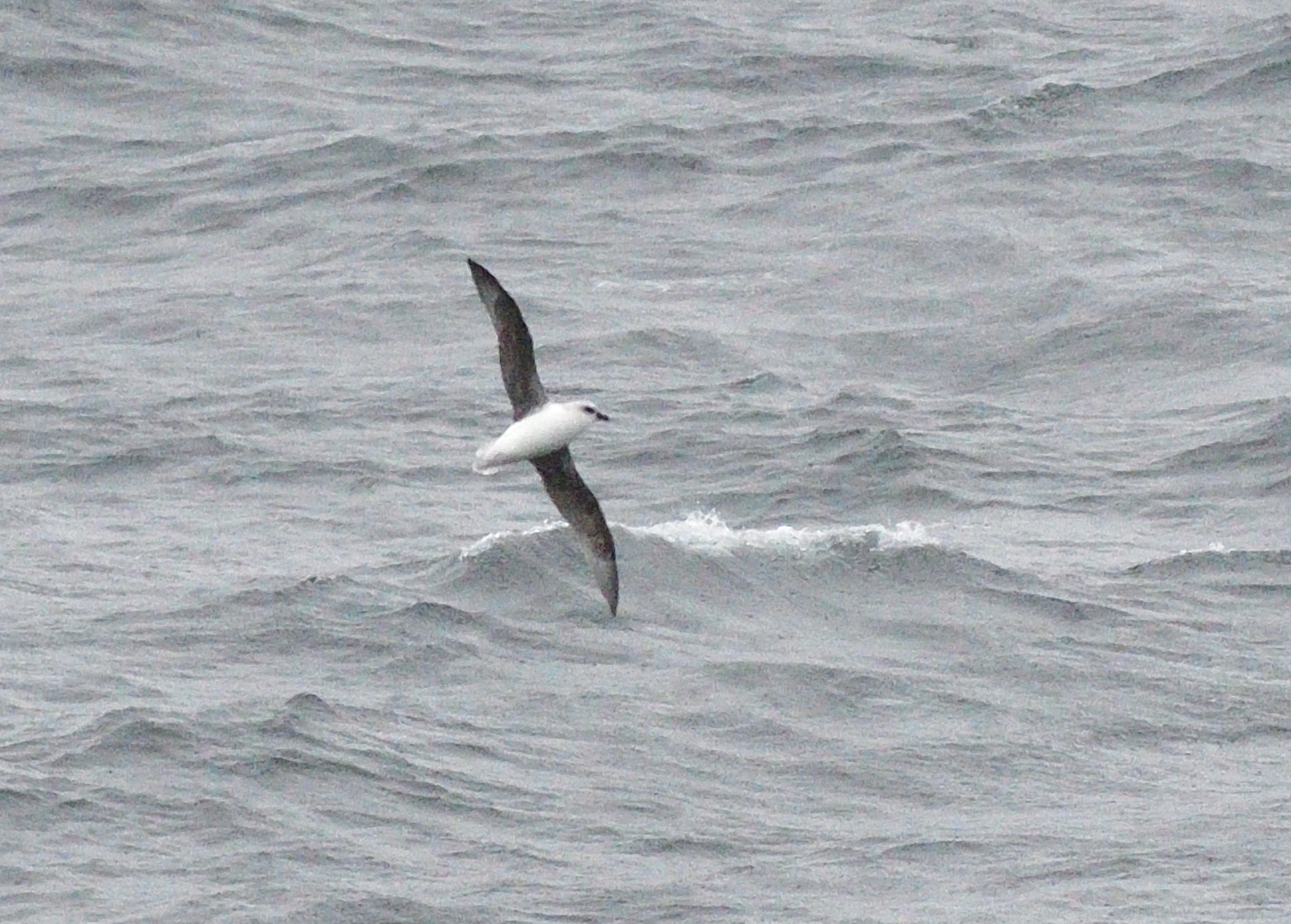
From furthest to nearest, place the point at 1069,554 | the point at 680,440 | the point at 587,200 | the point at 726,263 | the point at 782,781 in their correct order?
the point at 587,200
the point at 726,263
the point at 680,440
the point at 1069,554
the point at 782,781

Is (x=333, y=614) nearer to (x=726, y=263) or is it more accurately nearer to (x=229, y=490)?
Answer: (x=229, y=490)

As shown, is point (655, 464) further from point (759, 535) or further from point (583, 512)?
point (583, 512)

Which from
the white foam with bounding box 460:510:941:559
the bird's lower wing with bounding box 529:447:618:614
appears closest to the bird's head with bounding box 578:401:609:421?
the bird's lower wing with bounding box 529:447:618:614

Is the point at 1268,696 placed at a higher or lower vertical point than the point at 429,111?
lower

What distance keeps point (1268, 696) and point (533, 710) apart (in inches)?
233

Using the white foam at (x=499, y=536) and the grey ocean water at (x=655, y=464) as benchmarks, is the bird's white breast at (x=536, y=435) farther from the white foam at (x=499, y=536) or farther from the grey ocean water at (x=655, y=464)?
the white foam at (x=499, y=536)

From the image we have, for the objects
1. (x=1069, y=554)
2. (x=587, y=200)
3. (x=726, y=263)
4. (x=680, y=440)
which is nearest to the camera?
(x=1069, y=554)

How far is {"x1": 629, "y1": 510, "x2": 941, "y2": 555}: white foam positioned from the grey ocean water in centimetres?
8

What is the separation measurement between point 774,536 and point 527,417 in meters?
10.1

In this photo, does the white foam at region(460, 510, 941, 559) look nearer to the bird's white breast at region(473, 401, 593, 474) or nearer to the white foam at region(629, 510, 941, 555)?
the white foam at region(629, 510, 941, 555)

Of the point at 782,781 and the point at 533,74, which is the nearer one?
the point at 782,781

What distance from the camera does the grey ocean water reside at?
21656 mm

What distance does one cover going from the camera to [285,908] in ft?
66.1

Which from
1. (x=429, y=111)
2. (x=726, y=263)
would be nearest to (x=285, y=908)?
(x=726, y=263)
